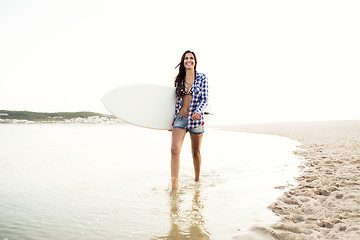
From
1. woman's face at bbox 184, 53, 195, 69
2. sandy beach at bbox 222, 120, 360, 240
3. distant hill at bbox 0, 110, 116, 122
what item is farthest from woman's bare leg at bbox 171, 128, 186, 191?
distant hill at bbox 0, 110, 116, 122

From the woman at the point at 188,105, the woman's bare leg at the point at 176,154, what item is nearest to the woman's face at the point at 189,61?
the woman at the point at 188,105

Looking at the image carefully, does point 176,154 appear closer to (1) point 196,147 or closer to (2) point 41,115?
(1) point 196,147

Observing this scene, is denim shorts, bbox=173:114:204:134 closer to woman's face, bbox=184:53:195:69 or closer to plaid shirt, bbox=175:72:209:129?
plaid shirt, bbox=175:72:209:129

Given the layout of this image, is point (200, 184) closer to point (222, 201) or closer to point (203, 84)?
point (222, 201)

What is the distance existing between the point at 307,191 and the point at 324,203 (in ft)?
1.14

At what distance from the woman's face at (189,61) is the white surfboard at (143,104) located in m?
0.58

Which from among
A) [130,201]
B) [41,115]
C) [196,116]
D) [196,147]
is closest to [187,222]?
[130,201]

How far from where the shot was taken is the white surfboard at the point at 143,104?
3.63 metres

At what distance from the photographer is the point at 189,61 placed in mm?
3186

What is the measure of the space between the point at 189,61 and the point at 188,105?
569 millimetres

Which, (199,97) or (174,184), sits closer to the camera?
(174,184)

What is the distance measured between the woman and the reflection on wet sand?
0.58 m

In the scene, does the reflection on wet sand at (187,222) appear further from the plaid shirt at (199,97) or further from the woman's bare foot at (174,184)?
the plaid shirt at (199,97)

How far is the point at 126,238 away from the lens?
165 cm
